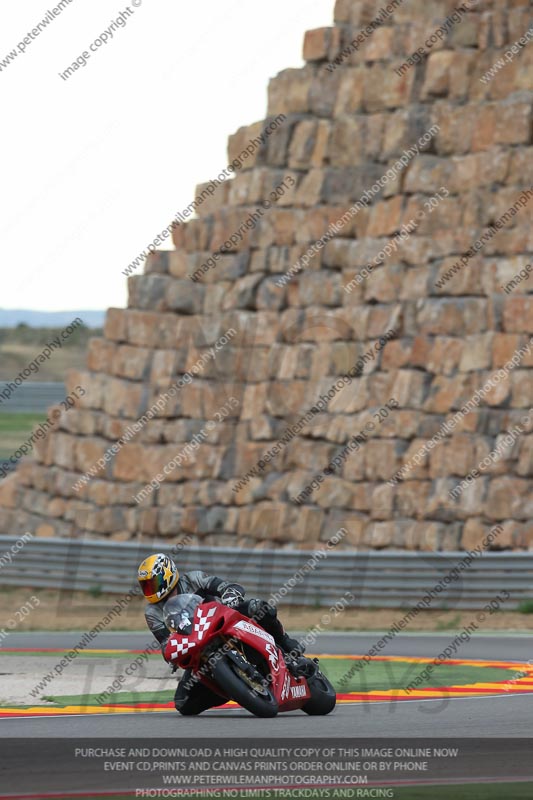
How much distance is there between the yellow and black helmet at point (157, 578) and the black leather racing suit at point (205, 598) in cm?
8

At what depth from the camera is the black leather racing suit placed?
33.3 feet

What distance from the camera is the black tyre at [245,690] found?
9625mm

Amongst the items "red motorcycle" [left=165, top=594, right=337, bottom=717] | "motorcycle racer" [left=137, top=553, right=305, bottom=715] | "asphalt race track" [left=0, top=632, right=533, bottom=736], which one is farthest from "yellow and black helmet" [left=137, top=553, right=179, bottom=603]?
"asphalt race track" [left=0, top=632, right=533, bottom=736]

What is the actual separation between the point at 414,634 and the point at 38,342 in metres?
75.3

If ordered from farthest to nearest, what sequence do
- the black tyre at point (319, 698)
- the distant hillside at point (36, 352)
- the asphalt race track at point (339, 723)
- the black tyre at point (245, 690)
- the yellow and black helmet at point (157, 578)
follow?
the distant hillside at point (36, 352), the black tyre at point (319, 698), the yellow and black helmet at point (157, 578), the black tyre at point (245, 690), the asphalt race track at point (339, 723)

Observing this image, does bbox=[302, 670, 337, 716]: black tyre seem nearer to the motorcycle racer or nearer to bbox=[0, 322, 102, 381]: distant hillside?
the motorcycle racer

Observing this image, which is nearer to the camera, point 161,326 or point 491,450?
point 491,450

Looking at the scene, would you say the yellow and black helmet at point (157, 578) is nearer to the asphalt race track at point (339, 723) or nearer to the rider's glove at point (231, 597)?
the rider's glove at point (231, 597)

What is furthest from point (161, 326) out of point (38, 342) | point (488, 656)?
point (38, 342)

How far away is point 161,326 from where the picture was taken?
2659 cm

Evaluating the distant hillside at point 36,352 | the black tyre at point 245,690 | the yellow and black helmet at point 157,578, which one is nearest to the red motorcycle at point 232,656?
the black tyre at point 245,690

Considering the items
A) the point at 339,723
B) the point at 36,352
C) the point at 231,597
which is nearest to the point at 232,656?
the point at 231,597
